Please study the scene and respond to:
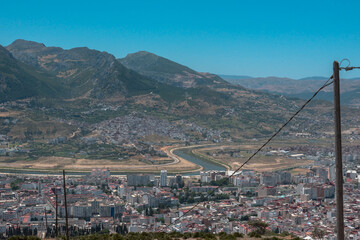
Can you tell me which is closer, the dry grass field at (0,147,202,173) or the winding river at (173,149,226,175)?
the dry grass field at (0,147,202,173)

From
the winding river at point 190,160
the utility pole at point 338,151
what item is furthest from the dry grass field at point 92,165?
the utility pole at point 338,151

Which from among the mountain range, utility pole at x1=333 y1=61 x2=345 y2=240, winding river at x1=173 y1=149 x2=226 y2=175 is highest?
the mountain range

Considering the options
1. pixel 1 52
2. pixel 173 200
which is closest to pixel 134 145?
pixel 173 200

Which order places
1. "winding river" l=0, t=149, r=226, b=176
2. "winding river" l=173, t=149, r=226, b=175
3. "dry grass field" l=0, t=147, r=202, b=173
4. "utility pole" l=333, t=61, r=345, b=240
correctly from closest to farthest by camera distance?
"utility pole" l=333, t=61, r=345, b=240 → "winding river" l=0, t=149, r=226, b=176 → "dry grass field" l=0, t=147, r=202, b=173 → "winding river" l=173, t=149, r=226, b=175

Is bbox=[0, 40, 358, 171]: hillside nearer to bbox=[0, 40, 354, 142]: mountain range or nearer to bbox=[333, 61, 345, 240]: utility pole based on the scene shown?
bbox=[0, 40, 354, 142]: mountain range

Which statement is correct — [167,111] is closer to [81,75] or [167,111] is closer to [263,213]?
[81,75]

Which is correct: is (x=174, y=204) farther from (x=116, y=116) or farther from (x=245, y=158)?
(x=116, y=116)

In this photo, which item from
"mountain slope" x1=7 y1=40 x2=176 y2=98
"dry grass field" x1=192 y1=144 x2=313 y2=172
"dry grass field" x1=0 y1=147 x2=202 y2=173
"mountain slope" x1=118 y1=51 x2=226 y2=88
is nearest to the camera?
"dry grass field" x1=0 y1=147 x2=202 y2=173

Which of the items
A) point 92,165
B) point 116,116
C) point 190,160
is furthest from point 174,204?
point 116,116

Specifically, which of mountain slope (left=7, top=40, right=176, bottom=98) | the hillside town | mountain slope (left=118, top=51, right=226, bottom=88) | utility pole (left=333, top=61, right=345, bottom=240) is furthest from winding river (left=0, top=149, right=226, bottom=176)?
mountain slope (left=118, top=51, right=226, bottom=88)
